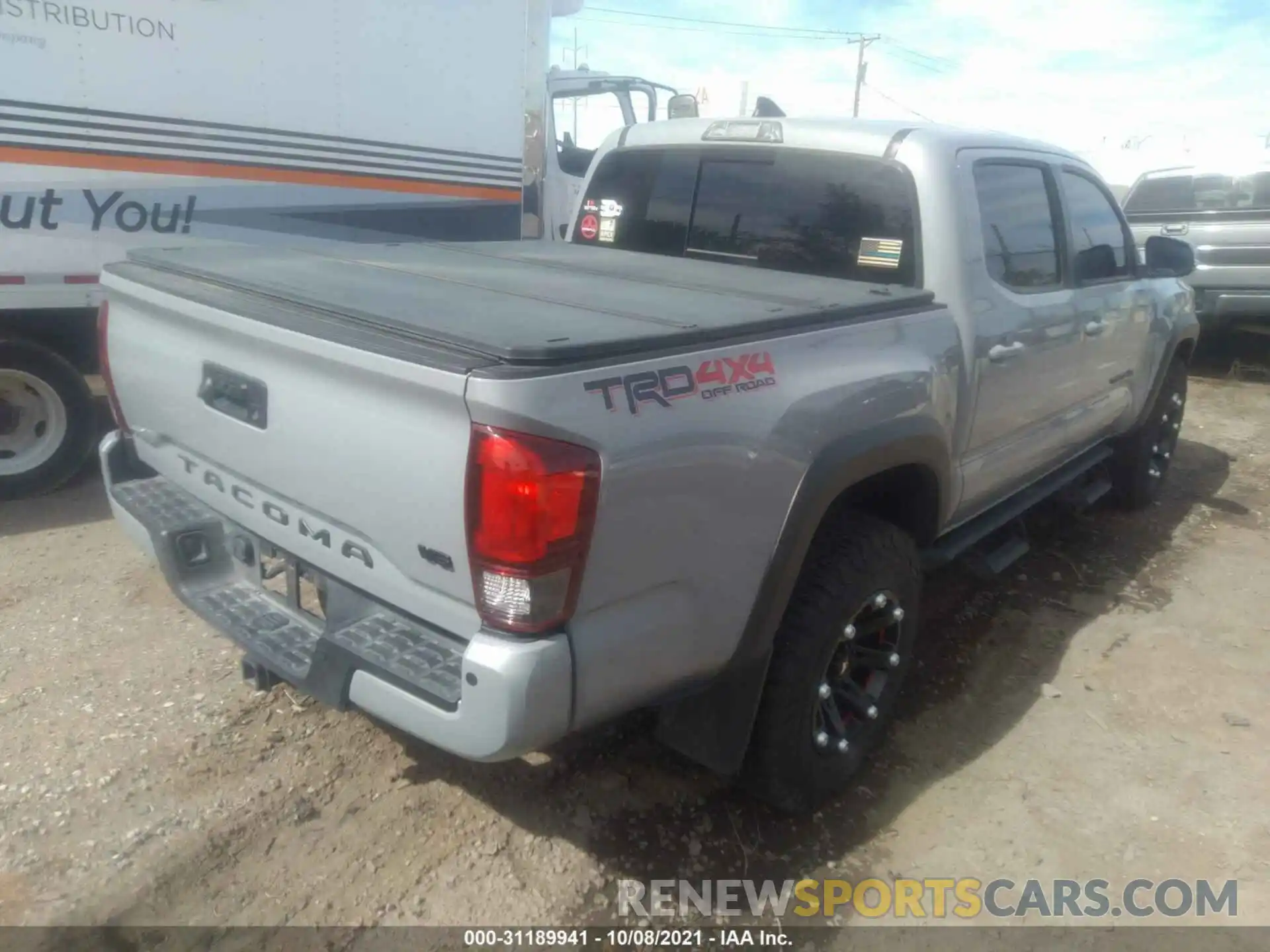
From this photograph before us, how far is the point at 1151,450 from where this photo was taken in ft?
17.5

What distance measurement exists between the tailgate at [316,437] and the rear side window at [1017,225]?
2.17m

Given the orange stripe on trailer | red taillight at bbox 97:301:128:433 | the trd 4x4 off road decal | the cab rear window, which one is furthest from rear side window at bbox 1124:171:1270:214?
red taillight at bbox 97:301:128:433

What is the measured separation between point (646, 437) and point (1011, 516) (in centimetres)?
239

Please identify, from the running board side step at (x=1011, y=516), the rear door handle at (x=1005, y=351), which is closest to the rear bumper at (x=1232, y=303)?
the running board side step at (x=1011, y=516)

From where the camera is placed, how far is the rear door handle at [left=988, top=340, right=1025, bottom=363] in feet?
10.3

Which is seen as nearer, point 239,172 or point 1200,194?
point 239,172

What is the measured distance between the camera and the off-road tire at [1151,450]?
5.23m

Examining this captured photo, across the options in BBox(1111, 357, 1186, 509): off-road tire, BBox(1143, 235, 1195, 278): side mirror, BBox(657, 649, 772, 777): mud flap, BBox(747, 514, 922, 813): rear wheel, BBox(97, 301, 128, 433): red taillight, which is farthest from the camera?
BBox(1111, 357, 1186, 509): off-road tire

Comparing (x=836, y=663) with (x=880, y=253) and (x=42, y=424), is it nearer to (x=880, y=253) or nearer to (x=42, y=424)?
(x=880, y=253)

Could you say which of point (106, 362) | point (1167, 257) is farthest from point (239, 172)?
point (1167, 257)

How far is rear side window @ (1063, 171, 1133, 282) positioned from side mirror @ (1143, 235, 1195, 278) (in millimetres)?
182

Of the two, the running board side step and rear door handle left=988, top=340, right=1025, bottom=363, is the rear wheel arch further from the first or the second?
the running board side step

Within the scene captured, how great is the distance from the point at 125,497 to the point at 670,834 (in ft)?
6.16

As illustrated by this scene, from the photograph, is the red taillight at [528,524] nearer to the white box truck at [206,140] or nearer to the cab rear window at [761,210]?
the cab rear window at [761,210]
